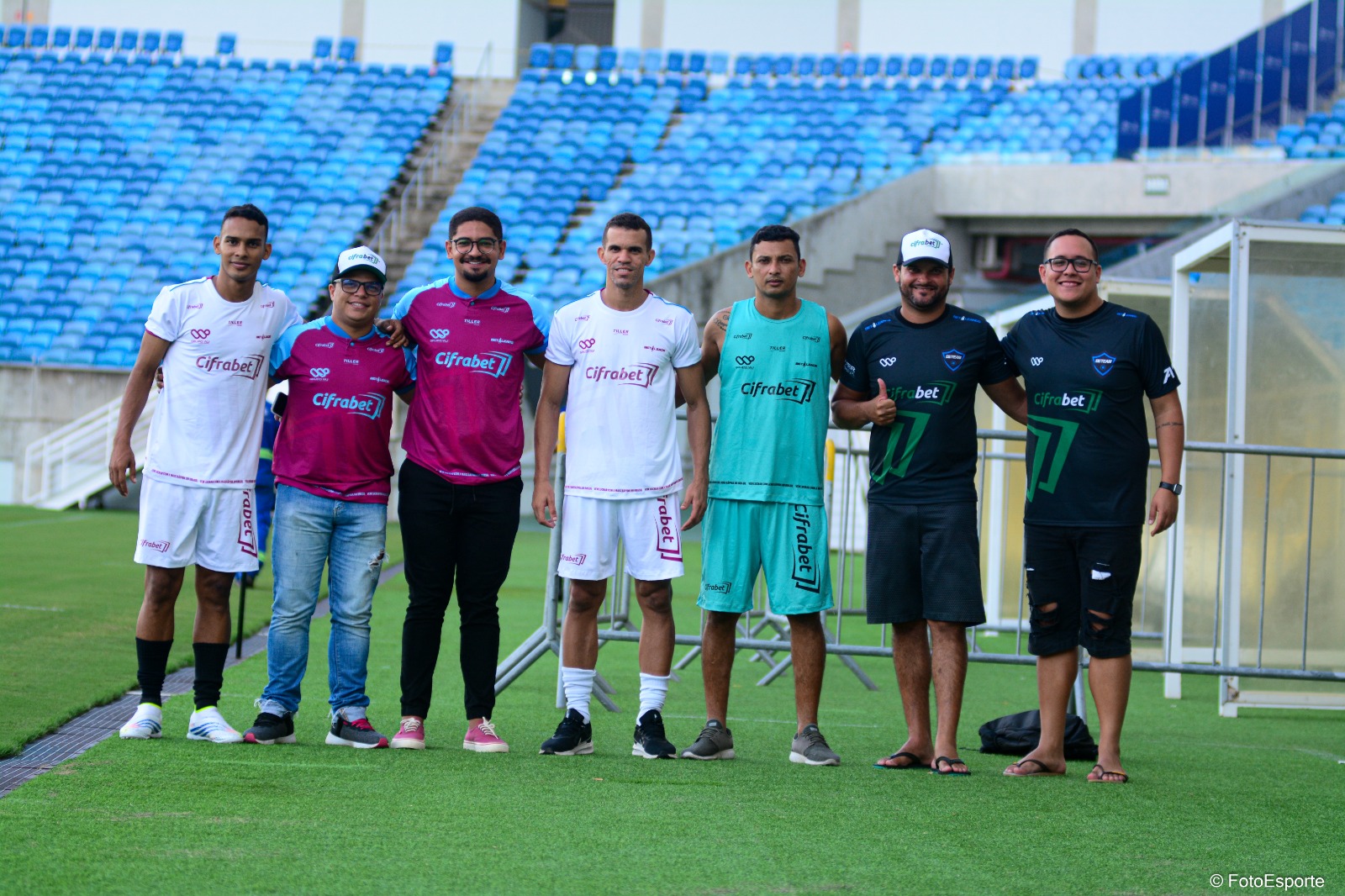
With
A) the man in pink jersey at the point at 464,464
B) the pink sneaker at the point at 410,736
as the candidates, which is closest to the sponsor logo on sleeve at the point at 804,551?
the man in pink jersey at the point at 464,464

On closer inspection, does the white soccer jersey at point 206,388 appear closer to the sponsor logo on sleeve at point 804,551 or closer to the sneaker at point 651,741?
the sneaker at point 651,741

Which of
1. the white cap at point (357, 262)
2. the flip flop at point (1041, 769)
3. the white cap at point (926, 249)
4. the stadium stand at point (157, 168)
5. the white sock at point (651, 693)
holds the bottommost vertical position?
the flip flop at point (1041, 769)

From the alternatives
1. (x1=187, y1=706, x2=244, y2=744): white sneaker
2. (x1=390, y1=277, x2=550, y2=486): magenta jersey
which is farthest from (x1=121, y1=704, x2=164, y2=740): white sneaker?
(x1=390, y1=277, x2=550, y2=486): magenta jersey

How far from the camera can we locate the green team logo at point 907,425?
5246 millimetres

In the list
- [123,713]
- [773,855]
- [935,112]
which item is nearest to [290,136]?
[935,112]

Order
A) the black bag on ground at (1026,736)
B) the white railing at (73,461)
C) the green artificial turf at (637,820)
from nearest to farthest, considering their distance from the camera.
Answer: the green artificial turf at (637,820)
the black bag on ground at (1026,736)
the white railing at (73,461)

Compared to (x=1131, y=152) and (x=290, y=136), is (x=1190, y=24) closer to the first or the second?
(x=1131, y=152)

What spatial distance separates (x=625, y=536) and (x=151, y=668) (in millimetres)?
1845

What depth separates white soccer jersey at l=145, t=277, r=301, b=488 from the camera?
5250mm

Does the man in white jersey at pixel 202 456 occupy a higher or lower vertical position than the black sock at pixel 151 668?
higher

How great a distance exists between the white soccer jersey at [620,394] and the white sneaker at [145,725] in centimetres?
175

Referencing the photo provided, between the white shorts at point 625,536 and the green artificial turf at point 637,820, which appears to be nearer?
the green artificial turf at point 637,820

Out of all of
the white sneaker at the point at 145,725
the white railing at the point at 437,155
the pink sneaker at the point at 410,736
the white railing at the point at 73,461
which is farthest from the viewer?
the white railing at the point at 437,155

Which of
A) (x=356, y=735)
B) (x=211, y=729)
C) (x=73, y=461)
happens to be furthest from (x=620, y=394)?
(x=73, y=461)
